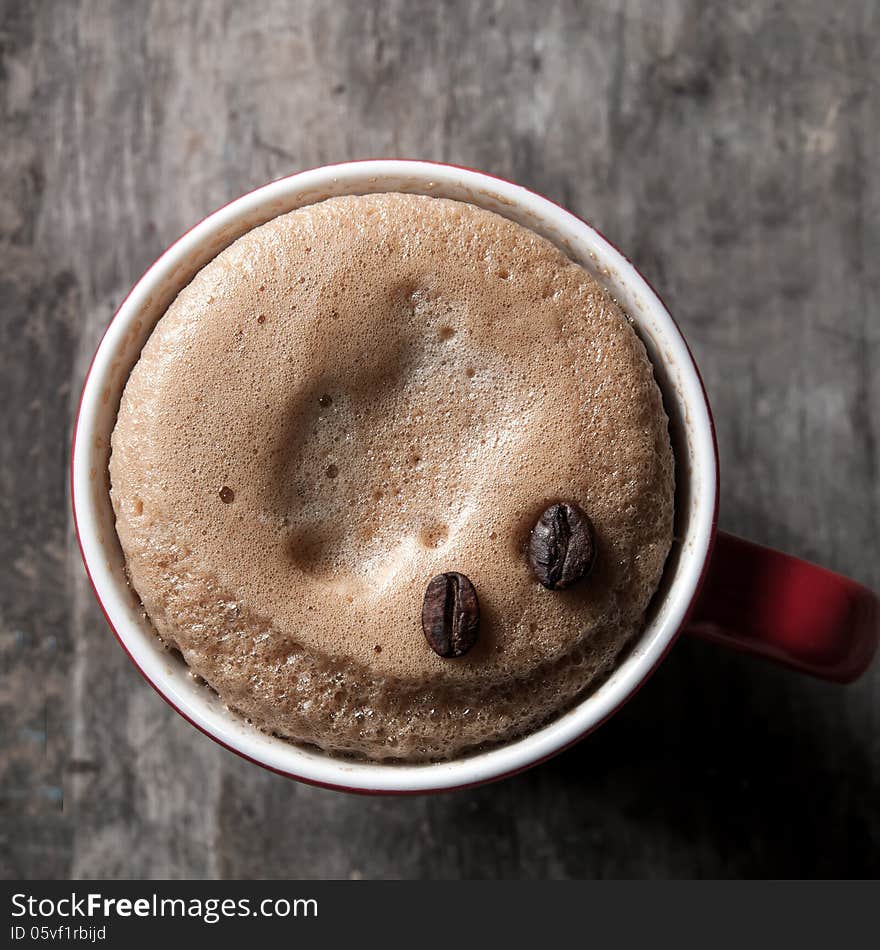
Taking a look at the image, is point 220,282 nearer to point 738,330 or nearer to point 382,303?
point 382,303

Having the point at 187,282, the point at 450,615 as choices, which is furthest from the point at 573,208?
the point at 450,615

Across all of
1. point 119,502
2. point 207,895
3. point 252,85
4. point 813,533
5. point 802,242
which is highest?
point 252,85

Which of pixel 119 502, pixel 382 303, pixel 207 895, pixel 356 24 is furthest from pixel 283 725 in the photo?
pixel 356 24

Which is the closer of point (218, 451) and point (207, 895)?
point (218, 451)

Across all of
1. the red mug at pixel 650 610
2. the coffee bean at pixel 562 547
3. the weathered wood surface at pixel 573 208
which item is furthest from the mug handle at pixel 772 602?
the weathered wood surface at pixel 573 208

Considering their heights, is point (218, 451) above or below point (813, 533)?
above

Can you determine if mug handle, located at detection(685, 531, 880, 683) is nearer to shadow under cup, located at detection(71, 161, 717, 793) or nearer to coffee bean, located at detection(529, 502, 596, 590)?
shadow under cup, located at detection(71, 161, 717, 793)

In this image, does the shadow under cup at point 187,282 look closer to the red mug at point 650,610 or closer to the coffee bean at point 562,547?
the red mug at point 650,610
